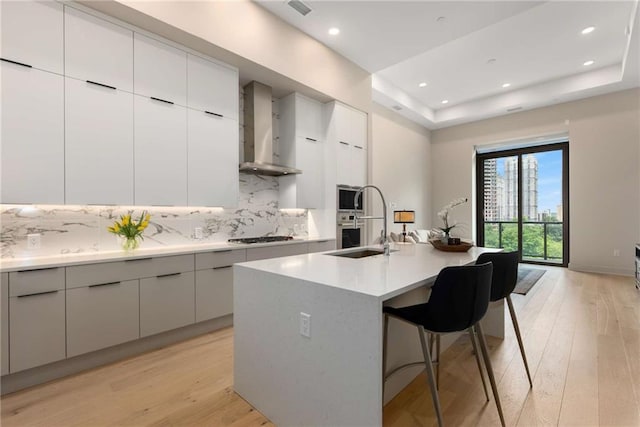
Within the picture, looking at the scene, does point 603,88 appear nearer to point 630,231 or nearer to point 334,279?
point 630,231

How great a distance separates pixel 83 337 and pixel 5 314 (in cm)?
48

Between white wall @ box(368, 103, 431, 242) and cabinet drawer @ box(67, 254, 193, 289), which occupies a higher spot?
white wall @ box(368, 103, 431, 242)

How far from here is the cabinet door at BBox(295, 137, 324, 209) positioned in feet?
13.5

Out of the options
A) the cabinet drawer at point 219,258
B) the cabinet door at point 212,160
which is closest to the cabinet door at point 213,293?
the cabinet drawer at point 219,258

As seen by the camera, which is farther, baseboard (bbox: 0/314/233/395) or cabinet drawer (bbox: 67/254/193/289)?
cabinet drawer (bbox: 67/254/193/289)

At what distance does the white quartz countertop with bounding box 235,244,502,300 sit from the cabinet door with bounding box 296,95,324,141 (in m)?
2.39

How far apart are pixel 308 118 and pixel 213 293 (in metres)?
2.66

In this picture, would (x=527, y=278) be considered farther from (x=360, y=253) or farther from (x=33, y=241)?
(x=33, y=241)

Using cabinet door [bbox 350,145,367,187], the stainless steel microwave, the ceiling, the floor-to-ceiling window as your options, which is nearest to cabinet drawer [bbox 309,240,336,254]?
the stainless steel microwave

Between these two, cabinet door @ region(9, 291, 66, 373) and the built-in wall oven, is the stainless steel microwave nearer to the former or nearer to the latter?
the built-in wall oven

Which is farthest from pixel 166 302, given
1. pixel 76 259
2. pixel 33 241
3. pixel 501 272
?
pixel 501 272

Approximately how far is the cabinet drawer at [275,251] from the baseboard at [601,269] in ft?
18.6

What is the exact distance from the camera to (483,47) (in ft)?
14.6

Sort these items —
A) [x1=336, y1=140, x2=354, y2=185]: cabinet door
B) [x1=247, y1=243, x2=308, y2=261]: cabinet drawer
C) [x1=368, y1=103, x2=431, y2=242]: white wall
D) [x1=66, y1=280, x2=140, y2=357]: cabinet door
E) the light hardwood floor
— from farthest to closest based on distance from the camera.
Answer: [x1=368, y1=103, x2=431, y2=242]: white wall < [x1=336, y1=140, x2=354, y2=185]: cabinet door < [x1=247, y1=243, x2=308, y2=261]: cabinet drawer < [x1=66, y1=280, x2=140, y2=357]: cabinet door < the light hardwood floor
